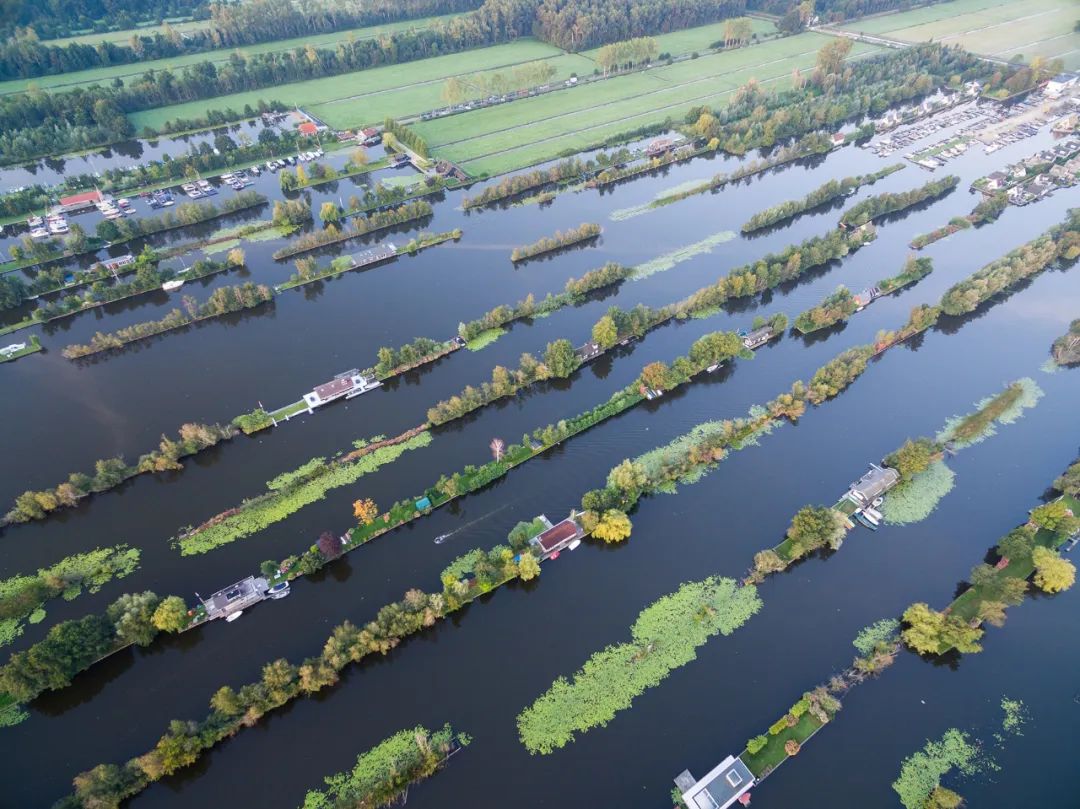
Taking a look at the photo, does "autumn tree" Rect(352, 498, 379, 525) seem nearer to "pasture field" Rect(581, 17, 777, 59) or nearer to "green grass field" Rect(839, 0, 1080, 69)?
"pasture field" Rect(581, 17, 777, 59)

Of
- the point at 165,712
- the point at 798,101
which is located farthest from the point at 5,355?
the point at 798,101

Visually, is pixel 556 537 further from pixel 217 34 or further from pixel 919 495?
pixel 217 34

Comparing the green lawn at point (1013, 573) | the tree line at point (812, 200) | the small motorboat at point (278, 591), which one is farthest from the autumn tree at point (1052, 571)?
the small motorboat at point (278, 591)

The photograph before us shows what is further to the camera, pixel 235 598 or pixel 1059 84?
pixel 1059 84

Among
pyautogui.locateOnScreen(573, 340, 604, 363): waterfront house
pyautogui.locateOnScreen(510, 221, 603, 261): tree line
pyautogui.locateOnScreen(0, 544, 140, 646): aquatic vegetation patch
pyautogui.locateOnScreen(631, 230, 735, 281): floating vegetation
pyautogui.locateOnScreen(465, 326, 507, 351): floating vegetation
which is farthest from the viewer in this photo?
pyautogui.locateOnScreen(510, 221, 603, 261): tree line

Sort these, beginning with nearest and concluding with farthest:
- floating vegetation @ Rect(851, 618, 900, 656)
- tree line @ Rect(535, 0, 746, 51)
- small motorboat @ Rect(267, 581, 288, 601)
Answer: floating vegetation @ Rect(851, 618, 900, 656) → small motorboat @ Rect(267, 581, 288, 601) → tree line @ Rect(535, 0, 746, 51)

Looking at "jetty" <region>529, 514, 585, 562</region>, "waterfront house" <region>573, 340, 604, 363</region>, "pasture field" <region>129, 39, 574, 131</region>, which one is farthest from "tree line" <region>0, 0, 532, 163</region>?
"jetty" <region>529, 514, 585, 562</region>

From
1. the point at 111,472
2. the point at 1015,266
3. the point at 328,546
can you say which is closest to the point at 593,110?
the point at 1015,266
